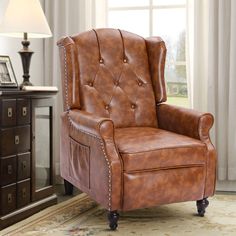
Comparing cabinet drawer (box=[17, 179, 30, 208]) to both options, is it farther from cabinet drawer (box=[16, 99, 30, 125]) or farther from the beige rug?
cabinet drawer (box=[16, 99, 30, 125])

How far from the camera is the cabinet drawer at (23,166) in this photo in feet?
9.29

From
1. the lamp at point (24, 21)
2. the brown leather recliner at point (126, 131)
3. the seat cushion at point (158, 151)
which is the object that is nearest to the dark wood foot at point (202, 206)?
the brown leather recliner at point (126, 131)

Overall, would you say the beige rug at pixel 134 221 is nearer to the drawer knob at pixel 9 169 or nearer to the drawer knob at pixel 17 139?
the drawer knob at pixel 9 169

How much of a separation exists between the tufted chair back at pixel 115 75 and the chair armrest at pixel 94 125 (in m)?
0.27

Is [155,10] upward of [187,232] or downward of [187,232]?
upward

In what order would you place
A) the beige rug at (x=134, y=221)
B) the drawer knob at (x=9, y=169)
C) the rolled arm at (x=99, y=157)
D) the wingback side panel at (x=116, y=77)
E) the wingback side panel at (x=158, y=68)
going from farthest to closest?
the wingback side panel at (x=158, y=68)
the wingback side panel at (x=116, y=77)
the drawer knob at (x=9, y=169)
the beige rug at (x=134, y=221)
the rolled arm at (x=99, y=157)

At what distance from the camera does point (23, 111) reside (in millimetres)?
2846

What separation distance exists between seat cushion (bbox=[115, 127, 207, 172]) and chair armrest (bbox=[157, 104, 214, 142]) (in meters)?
0.08

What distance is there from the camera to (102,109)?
123 inches

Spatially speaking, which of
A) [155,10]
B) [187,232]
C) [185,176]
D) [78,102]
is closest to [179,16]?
[155,10]

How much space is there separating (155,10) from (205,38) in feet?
1.72

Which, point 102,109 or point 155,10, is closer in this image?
point 102,109

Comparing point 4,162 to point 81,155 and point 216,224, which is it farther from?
point 216,224

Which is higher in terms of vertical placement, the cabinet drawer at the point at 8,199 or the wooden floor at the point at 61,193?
the cabinet drawer at the point at 8,199
